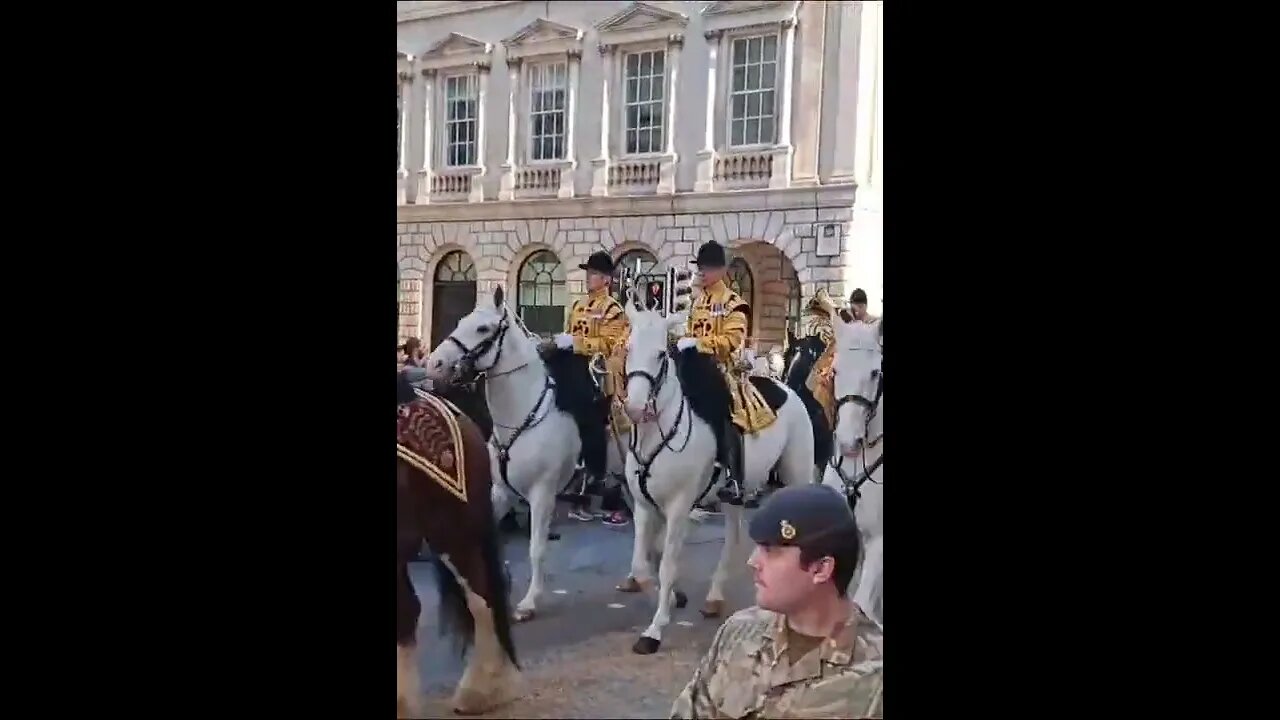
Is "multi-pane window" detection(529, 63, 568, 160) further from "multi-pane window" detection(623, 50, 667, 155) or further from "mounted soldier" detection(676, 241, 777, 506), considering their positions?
"mounted soldier" detection(676, 241, 777, 506)

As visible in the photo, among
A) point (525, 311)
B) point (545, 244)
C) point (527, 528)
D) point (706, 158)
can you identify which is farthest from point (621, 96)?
point (527, 528)

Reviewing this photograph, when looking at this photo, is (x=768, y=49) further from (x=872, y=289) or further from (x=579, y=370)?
(x=579, y=370)

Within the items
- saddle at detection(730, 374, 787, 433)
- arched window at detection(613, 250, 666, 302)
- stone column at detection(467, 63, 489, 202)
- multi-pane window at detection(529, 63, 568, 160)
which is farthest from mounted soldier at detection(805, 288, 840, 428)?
stone column at detection(467, 63, 489, 202)

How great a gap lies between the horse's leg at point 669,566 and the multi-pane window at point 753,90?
1339mm

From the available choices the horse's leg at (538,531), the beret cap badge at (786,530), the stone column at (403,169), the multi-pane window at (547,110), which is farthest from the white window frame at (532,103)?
the beret cap badge at (786,530)

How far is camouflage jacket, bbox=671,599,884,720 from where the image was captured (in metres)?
3.23

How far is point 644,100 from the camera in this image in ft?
11.4

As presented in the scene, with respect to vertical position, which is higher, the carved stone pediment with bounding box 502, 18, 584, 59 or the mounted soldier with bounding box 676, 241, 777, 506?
the carved stone pediment with bounding box 502, 18, 584, 59

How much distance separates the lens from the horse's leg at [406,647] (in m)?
3.56

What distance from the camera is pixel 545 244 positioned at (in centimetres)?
354

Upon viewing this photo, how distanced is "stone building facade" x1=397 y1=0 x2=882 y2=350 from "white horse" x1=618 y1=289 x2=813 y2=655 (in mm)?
286

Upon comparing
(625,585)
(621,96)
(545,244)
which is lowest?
(625,585)

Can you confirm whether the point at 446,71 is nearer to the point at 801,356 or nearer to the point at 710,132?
the point at 710,132

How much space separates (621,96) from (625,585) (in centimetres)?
183
